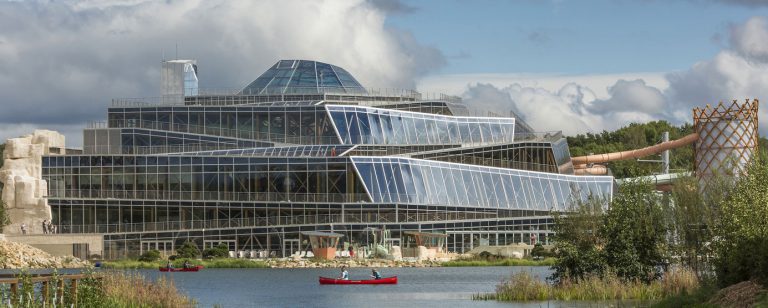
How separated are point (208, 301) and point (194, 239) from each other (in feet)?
176

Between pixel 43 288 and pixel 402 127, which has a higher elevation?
pixel 402 127

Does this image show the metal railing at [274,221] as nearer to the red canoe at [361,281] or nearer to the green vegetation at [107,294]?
the red canoe at [361,281]

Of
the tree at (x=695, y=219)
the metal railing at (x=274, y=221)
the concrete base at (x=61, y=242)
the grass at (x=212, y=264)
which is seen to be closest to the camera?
the tree at (x=695, y=219)

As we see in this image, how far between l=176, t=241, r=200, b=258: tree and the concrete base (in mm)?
7667

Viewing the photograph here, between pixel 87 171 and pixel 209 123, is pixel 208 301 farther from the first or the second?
pixel 209 123

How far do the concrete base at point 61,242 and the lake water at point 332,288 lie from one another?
819 inches

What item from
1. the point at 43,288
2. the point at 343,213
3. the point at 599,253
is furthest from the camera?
the point at 343,213

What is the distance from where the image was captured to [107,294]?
163 feet

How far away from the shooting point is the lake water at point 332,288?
62.6 m

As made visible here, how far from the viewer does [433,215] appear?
117m

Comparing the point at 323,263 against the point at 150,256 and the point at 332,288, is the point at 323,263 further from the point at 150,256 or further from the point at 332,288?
the point at 332,288

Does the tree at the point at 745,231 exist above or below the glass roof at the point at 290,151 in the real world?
below

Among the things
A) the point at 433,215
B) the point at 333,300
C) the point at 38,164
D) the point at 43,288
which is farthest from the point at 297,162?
the point at 43,288

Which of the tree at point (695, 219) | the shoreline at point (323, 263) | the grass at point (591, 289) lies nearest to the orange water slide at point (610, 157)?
the shoreline at point (323, 263)
